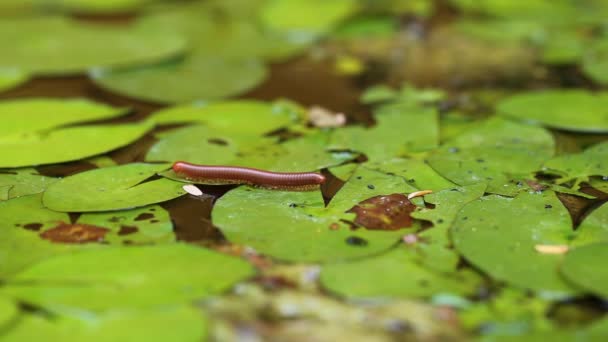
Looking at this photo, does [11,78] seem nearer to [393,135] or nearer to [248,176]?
[248,176]

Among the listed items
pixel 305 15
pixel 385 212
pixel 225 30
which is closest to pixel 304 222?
pixel 385 212

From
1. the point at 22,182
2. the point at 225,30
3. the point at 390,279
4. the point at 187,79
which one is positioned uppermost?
the point at 225,30

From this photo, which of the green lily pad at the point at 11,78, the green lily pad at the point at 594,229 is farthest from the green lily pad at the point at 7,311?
the green lily pad at the point at 11,78

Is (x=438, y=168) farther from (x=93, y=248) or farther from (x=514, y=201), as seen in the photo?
(x=93, y=248)

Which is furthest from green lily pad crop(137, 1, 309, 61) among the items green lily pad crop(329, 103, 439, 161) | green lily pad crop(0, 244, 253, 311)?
green lily pad crop(0, 244, 253, 311)

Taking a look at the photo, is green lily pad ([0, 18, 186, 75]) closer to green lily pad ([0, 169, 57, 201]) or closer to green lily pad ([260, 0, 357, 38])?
green lily pad ([260, 0, 357, 38])

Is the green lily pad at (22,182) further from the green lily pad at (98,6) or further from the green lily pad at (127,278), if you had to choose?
the green lily pad at (98,6)

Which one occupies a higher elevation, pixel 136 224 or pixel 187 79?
pixel 187 79

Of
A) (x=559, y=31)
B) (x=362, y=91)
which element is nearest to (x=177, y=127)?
(x=362, y=91)
